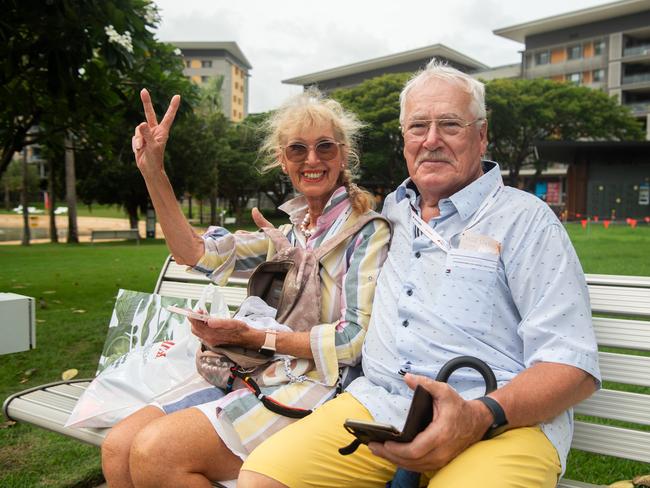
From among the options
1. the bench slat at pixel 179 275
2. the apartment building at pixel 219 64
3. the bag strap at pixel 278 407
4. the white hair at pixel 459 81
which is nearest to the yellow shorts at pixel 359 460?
the bag strap at pixel 278 407

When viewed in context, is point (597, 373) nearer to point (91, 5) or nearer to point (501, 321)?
point (501, 321)

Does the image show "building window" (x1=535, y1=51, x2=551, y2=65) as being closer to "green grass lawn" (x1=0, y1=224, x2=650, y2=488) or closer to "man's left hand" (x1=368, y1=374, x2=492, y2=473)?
"green grass lawn" (x1=0, y1=224, x2=650, y2=488)

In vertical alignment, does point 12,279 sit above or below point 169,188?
below

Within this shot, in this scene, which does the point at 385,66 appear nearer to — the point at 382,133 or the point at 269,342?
the point at 382,133

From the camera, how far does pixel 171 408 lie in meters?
2.43

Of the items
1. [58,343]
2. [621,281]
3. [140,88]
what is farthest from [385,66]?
[621,281]

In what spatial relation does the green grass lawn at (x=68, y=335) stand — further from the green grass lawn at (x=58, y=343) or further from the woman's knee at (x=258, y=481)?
the woman's knee at (x=258, y=481)

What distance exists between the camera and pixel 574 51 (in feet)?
199

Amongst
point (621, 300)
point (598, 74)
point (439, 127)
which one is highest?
point (598, 74)

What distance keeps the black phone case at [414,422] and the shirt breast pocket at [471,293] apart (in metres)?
0.44

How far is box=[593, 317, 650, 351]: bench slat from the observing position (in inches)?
87.0

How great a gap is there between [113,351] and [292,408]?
148 cm

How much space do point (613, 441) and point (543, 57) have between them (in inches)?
2641

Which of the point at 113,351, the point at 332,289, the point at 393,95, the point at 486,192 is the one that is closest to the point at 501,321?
the point at 486,192
